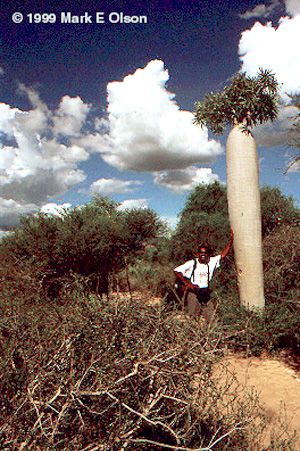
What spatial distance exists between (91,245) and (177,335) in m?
6.03

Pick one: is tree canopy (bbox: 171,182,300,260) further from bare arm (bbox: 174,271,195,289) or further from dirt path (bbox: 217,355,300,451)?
dirt path (bbox: 217,355,300,451)

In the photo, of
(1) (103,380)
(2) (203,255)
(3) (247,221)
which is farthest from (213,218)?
(1) (103,380)

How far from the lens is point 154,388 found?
1958mm

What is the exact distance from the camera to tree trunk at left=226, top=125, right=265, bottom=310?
527 centimetres

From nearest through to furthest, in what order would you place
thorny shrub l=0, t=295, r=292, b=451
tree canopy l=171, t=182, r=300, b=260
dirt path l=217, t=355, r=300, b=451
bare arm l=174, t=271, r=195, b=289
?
thorny shrub l=0, t=295, r=292, b=451 < dirt path l=217, t=355, r=300, b=451 < bare arm l=174, t=271, r=195, b=289 < tree canopy l=171, t=182, r=300, b=260

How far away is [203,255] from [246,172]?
1.72m

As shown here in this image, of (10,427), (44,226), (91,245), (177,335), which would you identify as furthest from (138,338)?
(44,226)

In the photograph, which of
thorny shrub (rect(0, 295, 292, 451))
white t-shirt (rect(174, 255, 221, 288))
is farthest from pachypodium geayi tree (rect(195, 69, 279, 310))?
thorny shrub (rect(0, 295, 292, 451))

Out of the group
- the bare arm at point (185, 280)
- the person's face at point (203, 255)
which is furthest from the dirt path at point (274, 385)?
the person's face at point (203, 255)

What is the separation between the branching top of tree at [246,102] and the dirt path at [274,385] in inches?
154

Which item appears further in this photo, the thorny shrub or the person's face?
the person's face

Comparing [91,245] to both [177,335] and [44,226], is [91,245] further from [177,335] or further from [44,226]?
[177,335]

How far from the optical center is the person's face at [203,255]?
4.70m

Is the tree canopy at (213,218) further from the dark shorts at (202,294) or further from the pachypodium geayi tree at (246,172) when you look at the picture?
the dark shorts at (202,294)
